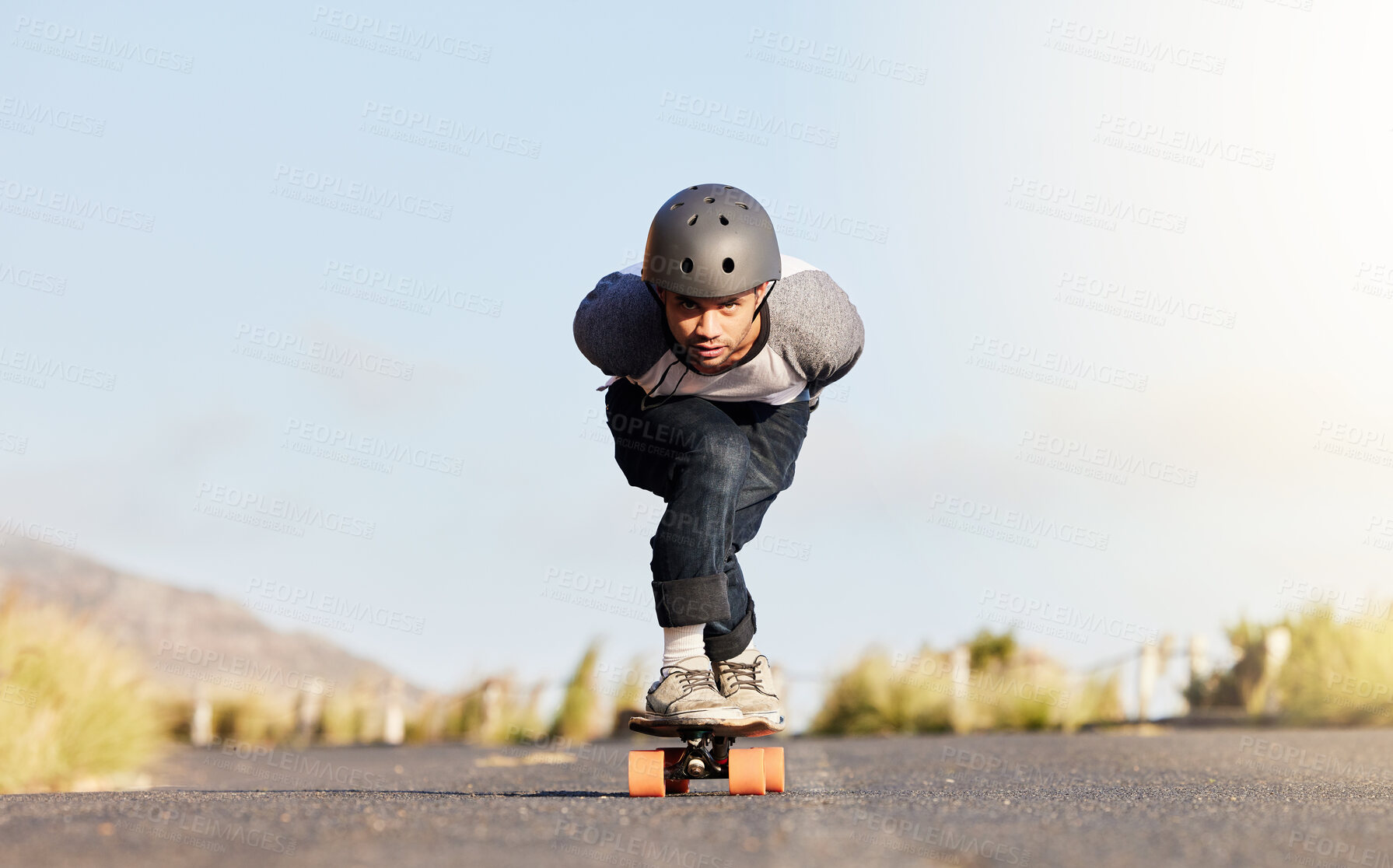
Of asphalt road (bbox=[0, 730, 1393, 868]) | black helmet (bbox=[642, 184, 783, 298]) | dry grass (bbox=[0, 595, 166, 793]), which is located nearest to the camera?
asphalt road (bbox=[0, 730, 1393, 868])

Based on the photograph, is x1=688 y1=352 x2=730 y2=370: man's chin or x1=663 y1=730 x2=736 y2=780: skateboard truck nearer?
x1=688 y1=352 x2=730 y2=370: man's chin

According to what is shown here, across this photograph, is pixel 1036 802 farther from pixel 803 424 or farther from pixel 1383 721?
pixel 1383 721

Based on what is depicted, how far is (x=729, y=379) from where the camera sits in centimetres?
445

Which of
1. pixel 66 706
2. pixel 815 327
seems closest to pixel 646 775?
pixel 815 327

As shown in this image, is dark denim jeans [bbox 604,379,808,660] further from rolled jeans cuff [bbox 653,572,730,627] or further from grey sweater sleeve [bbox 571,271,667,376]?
grey sweater sleeve [bbox 571,271,667,376]

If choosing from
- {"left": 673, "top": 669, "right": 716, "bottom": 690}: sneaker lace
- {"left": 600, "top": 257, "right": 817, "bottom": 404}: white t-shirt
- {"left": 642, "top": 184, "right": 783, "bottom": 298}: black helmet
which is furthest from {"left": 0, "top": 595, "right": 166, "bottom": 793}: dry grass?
{"left": 642, "top": 184, "right": 783, "bottom": 298}: black helmet

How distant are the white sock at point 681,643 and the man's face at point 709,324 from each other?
934mm

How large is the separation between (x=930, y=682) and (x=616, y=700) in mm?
3660

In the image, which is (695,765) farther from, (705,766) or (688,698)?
(688,698)

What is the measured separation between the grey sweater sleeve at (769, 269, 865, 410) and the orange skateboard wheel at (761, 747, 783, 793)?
1.40 metres

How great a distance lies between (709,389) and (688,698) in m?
1.13

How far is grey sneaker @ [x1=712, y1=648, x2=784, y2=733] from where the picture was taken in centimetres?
450

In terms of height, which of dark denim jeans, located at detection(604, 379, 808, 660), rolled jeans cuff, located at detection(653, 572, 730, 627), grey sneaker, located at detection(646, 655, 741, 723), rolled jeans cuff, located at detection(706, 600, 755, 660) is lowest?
grey sneaker, located at detection(646, 655, 741, 723)

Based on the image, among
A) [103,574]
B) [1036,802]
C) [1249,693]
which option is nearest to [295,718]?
[1249,693]
